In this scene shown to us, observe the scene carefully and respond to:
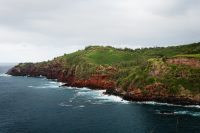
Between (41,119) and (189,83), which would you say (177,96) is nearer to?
(189,83)

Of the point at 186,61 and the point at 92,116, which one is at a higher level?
the point at 186,61

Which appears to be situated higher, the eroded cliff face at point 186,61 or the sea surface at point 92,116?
the eroded cliff face at point 186,61

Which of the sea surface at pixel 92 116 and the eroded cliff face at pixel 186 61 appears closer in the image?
the sea surface at pixel 92 116

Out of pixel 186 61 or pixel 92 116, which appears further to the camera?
pixel 186 61

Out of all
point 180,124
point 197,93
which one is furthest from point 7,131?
point 197,93

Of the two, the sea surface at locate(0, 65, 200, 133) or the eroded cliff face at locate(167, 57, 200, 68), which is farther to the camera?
the eroded cliff face at locate(167, 57, 200, 68)

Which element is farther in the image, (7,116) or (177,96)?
(177,96)

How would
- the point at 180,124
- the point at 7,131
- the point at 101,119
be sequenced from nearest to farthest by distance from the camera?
1. the point at 7,131
2. the point at 180,124
3. the point at 101,119

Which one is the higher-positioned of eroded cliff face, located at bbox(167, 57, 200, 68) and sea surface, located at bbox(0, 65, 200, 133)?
eroded cliff face, located at bbox(167, 57, 200, 68)
